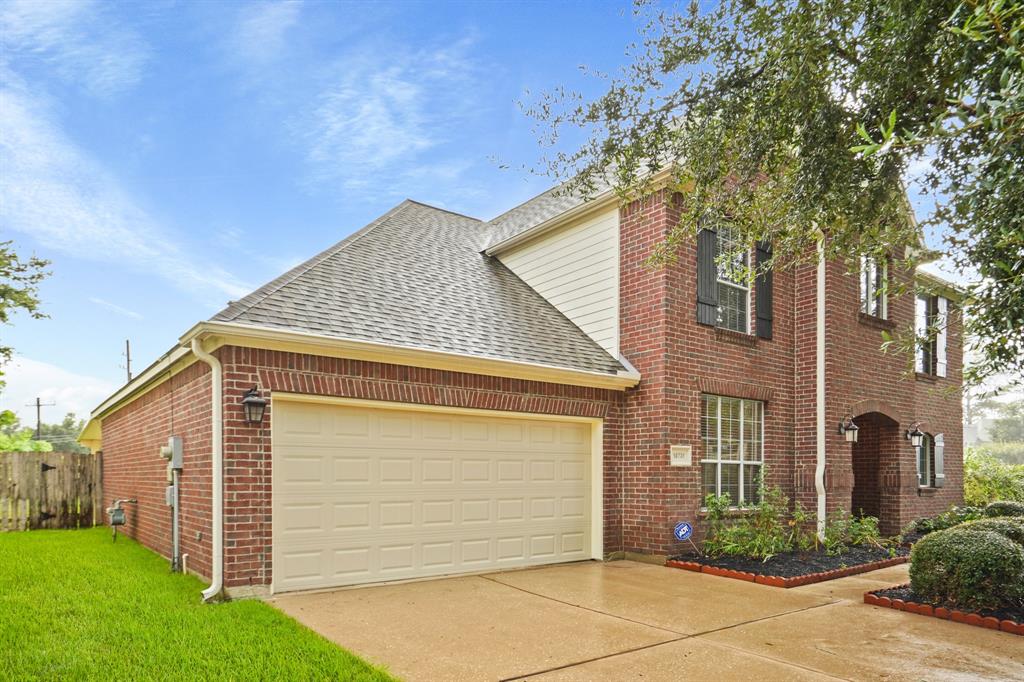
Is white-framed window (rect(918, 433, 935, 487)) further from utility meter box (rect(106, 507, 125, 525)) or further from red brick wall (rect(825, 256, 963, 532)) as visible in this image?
utility meter box (rect(106, 507, 125, 525))

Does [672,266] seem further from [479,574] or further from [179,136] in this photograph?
[179,136]

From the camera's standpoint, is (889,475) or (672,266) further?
(889,475)

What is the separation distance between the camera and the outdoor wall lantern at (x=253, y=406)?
689 centimetres

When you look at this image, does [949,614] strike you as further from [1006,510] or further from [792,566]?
[1006,510]

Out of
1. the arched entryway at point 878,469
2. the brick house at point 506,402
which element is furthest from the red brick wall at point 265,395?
the arched entryway at point 878,469

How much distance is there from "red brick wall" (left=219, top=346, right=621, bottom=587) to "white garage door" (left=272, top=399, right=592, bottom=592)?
193 millimetres

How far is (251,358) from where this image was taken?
23.2 feet

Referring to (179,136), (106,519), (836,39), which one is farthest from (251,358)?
(179,136)

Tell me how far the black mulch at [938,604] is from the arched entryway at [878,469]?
6.12 metres

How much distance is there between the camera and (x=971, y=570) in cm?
659

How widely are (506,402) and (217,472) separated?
12.1 feet

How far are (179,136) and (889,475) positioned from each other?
18096 millimetres

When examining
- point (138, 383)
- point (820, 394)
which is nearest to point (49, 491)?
point (138, 383)

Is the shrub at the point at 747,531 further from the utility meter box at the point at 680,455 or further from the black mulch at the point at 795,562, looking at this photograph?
the utility meter box at the point at 680,455
